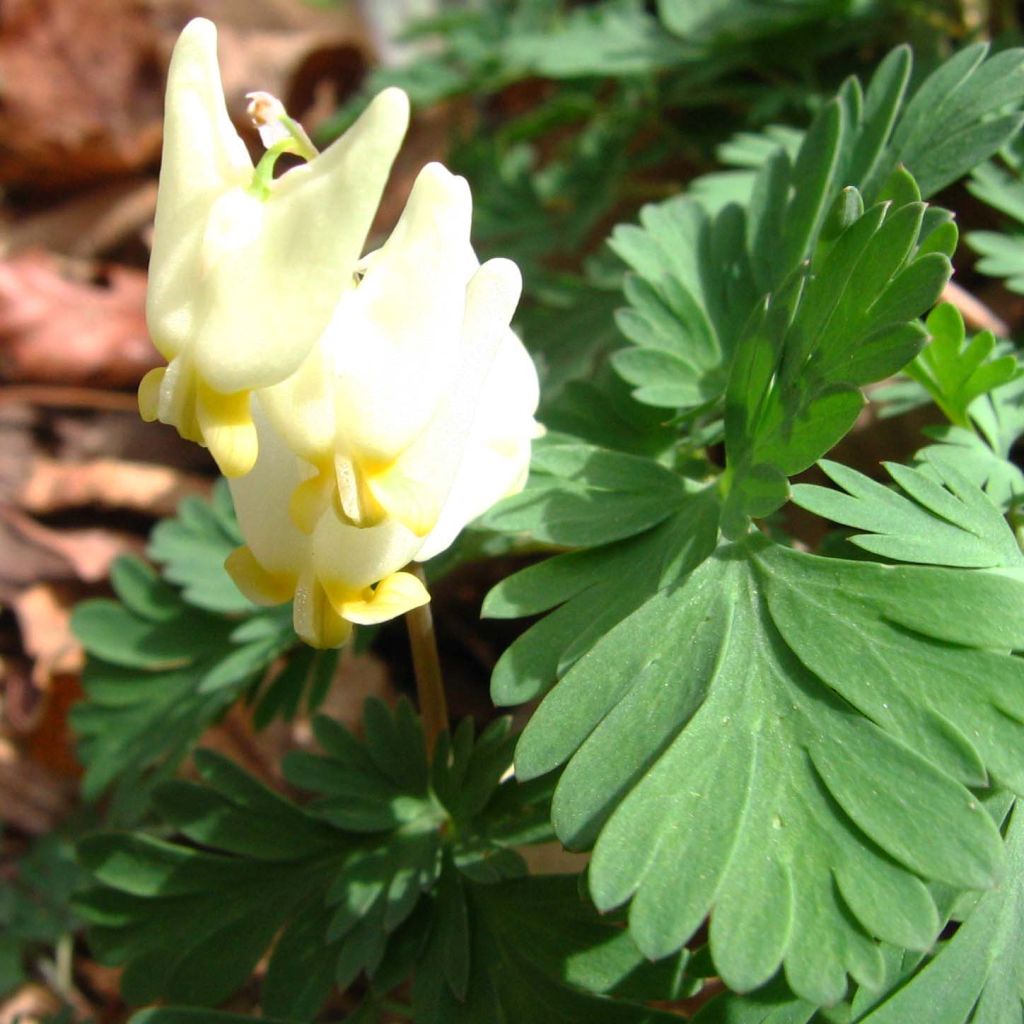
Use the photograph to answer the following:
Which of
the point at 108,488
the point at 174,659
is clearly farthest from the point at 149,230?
the point at 174,659

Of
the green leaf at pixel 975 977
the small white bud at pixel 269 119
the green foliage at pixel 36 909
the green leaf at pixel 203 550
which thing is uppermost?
the small white bud at pixel 269 119

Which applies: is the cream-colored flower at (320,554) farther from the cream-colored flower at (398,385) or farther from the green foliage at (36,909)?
the green foliage at (36,909)

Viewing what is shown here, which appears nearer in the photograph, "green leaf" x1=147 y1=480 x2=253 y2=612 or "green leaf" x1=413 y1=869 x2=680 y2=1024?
"green leaf" x1=413 y1=869 x2=680 y2=1024

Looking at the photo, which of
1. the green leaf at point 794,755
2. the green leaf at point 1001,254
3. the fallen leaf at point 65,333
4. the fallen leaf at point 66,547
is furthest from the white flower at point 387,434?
the fallen leaf at point 65,333

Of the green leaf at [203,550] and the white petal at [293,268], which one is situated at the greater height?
the white petal at [293,268]

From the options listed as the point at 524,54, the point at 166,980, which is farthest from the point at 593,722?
the point at 524,54

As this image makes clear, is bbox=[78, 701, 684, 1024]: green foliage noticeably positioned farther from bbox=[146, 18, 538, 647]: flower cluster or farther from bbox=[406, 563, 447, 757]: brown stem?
bbox=[146, 18, 538, 647]: flower cluster

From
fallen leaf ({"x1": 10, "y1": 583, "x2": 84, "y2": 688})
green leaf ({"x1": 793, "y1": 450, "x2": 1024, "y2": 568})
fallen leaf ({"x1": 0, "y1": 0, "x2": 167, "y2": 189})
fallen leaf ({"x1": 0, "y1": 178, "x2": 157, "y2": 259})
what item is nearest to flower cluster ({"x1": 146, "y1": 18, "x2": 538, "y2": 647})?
green leaf ({"x1": 793, "y1": 450, "x2": 1024, "y2": 568})
